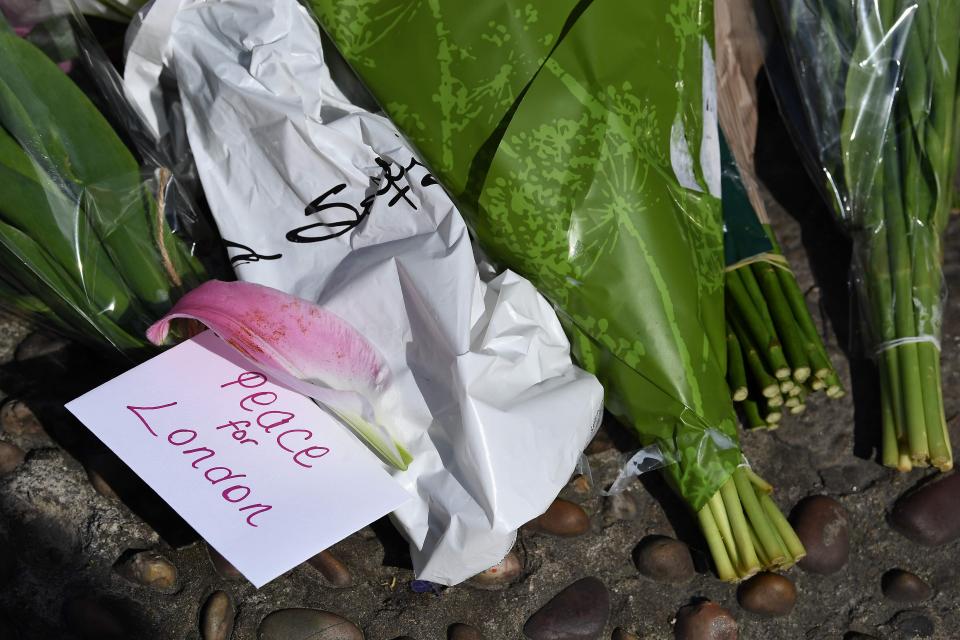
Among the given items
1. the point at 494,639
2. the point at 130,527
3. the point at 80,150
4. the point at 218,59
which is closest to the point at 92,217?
the point at 80,150

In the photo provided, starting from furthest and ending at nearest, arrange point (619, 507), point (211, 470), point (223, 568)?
point (619, 507), point (223, 568), point (211, 470)

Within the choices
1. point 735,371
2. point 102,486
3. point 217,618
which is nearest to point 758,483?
point 735,371

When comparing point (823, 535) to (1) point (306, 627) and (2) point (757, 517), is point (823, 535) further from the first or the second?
(1) point (306, 627)

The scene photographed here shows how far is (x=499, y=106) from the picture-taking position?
3.42 ft

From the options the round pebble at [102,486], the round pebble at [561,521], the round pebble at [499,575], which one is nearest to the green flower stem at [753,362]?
the round pebble at [561,521]

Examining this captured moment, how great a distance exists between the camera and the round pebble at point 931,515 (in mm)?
1215

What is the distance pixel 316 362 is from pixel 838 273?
897mm

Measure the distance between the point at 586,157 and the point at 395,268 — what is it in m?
0.27

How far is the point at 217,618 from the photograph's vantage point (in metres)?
1.08

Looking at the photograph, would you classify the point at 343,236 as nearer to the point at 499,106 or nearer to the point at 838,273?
the point at 499,106

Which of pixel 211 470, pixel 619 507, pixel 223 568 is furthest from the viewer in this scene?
pixel 619 507

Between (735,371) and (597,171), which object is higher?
(597,171)

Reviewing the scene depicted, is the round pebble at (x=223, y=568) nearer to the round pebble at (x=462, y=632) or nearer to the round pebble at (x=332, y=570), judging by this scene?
the round pebble at (x=332, y=570)

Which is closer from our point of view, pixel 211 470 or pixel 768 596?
pixel 211 470
